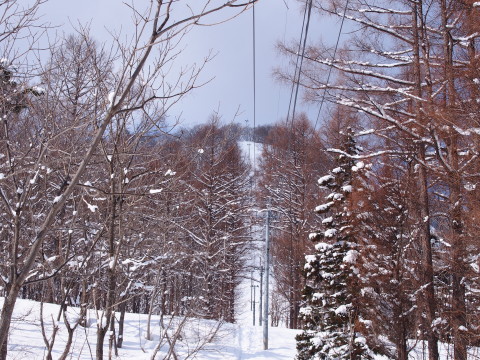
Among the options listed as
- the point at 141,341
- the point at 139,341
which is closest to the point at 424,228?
the point at 139,341

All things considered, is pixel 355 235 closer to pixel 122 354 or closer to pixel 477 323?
pixel 477 323

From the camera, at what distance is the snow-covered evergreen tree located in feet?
32.9

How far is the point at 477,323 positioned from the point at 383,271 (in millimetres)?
2352

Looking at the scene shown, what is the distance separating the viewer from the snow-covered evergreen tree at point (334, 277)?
1002cm

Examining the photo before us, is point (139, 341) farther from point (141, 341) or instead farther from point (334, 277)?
point (334, 277)

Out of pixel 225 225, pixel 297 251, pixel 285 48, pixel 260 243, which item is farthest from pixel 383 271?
pixel 260 243

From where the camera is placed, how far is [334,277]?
34.5ft

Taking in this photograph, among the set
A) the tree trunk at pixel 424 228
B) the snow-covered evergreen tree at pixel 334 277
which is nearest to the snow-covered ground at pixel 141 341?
the snow-covered evergreen tree at pixel 334 277

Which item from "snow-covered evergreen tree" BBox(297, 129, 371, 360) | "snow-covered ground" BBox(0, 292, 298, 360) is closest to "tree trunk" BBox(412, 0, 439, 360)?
"snow-covered evergreen tree" BBox(297, 129, 371, 360)

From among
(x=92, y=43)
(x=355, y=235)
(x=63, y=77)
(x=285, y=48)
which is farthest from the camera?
(x=355, y=235)

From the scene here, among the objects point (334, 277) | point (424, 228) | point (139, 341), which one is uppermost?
point (424, 228)

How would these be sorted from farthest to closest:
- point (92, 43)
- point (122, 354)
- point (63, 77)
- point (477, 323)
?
1. point (122, 354)
2. point (477, 323)
3. point (92, 43)
4. point (63, 77)

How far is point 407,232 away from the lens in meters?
9.80

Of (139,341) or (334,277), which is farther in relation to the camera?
(334,277)
